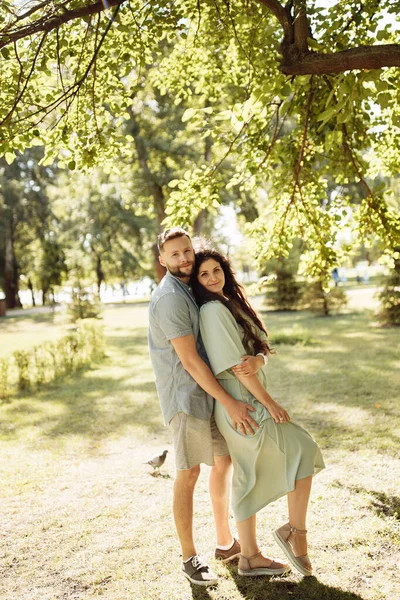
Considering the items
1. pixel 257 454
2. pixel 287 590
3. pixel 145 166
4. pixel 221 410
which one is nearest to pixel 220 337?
pixel 221 410

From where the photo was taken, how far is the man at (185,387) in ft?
11.0

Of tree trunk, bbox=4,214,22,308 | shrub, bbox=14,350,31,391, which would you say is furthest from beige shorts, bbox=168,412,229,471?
tree trunk, bbox=4,214,22,308

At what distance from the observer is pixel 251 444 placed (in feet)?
11.0

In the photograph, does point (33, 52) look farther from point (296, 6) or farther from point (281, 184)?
point (281, 184)

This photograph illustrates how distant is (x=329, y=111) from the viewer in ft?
Result: 10.3

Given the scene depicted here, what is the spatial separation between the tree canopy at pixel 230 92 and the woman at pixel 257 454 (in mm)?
1625

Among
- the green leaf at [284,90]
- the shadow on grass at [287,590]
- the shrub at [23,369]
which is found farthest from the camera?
the shrub at [23,369]

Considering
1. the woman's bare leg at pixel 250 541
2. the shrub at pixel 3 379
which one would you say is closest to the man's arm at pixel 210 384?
the woman's bare leg at pixel 250 541

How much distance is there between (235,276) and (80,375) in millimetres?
9070

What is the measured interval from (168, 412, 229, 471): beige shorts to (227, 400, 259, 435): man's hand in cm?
22

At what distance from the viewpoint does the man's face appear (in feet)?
11.7

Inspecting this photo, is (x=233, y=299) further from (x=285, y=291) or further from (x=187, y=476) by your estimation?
(x=285, y=291)

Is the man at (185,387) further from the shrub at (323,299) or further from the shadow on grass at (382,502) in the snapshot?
the shrub at (323,299)

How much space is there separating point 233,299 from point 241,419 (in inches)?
31.5
